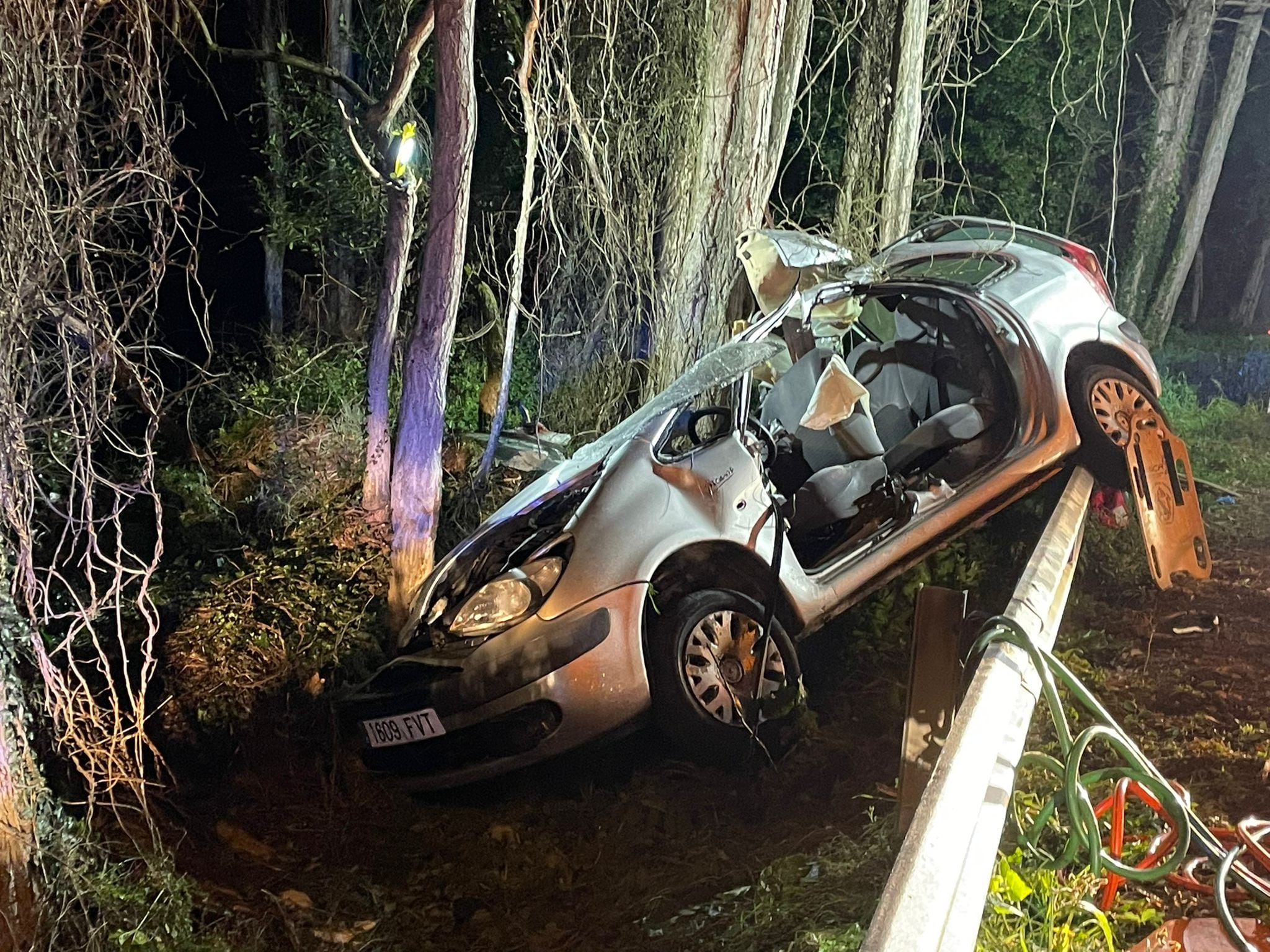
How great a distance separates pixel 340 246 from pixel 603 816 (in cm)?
524

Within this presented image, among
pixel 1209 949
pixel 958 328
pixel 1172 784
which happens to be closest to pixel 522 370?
pixel 958 328

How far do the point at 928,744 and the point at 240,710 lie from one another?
2.51m

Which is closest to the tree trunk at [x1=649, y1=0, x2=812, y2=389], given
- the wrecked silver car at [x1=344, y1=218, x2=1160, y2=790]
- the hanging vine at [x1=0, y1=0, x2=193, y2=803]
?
the wrecked silver car at [x1=344, y1=218, x2=1160, y2=790]

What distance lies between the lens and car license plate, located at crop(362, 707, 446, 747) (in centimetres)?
274

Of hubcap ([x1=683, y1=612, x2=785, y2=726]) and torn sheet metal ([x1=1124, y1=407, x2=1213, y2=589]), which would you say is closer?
hubcap ([x1=683, y1=612, x2=785, y2=726])

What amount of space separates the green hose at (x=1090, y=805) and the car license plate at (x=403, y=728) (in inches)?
64.8

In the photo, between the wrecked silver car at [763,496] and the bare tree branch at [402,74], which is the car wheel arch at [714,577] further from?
the bare tree branch at [402,74]

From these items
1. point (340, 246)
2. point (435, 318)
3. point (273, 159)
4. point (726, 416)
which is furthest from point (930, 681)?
point (273, 159)

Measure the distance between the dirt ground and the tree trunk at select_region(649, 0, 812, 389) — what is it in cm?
193

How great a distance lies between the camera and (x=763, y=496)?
2.95 metres

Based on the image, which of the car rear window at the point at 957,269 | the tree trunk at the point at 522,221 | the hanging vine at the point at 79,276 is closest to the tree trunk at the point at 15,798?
the hanging vine at the point at 79,276

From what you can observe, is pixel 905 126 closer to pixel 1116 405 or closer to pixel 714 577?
pixel 1116 405

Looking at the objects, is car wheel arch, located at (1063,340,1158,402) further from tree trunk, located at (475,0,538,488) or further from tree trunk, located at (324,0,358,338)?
tree trunk, located at (324,0,358,338)

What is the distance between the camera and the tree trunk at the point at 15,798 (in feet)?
7.13
